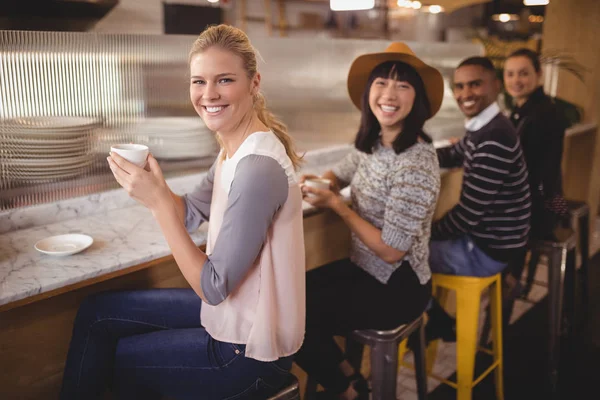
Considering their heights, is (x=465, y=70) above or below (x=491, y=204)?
above

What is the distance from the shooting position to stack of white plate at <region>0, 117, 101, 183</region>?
152 centimetres

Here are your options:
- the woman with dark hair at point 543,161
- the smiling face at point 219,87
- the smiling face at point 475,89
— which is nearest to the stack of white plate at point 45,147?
the smiling face at point 219,87

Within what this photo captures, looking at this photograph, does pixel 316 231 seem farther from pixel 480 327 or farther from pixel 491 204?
pixel 480 327

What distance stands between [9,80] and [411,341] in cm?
157

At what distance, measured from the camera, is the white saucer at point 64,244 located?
4.48ft

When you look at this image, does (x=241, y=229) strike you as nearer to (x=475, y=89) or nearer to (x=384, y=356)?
(x=384, y=356)

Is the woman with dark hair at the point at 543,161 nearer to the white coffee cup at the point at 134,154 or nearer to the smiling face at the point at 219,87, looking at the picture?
the smiling face at the point at 219,87

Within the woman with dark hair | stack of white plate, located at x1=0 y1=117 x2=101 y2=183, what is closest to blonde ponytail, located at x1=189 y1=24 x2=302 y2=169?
stack of white plate, located at x1=0 y1=117 x2=101 y2=183

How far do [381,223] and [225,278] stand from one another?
75 centimetres

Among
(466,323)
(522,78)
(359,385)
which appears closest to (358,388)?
(359,385)

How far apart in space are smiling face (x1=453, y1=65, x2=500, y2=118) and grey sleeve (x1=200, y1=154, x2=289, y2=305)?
144 cm

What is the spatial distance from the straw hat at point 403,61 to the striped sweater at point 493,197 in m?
0.26

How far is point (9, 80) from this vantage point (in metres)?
1.48

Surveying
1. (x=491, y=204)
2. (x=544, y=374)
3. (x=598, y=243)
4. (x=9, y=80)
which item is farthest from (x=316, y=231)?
(x=598, y=243)
